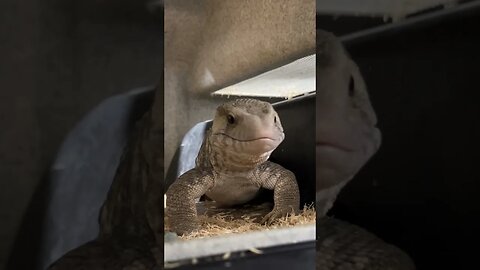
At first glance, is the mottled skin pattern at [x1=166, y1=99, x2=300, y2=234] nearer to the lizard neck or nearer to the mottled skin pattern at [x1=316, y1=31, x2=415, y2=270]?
the lizard neck

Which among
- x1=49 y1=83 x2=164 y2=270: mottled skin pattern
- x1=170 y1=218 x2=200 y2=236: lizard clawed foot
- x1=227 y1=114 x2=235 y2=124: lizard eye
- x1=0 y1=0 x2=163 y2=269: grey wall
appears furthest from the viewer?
x1=227 y1=114 x2=235 y2=124: lizard eye

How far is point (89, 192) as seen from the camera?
1047mm

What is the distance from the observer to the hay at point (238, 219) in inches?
57.6

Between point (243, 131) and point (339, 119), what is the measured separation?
286 mm

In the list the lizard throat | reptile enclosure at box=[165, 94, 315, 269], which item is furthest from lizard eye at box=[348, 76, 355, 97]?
the lizard throat

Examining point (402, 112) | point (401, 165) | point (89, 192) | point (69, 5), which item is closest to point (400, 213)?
point (401, 165)

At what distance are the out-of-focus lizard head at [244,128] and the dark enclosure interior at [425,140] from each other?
295mm

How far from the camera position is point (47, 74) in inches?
39.2

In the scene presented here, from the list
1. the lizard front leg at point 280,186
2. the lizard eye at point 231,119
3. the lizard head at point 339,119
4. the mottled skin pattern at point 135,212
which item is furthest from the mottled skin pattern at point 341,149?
the mottled skin pattern at point 135,212

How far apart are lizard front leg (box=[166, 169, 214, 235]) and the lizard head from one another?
360mm

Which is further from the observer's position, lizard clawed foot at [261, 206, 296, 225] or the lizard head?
lizard clawed foot at [261, 206, 296, 225]

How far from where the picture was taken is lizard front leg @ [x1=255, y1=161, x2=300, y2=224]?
1578mm

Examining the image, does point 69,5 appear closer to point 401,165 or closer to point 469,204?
point 401,165

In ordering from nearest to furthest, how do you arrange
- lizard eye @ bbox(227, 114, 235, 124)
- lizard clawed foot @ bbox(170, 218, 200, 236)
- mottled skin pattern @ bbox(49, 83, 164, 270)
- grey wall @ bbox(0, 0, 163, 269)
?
grey wall @ bbox(0, 0, 163, 269), mottled skin pattern @ bbox(49, 83, 164, 270), lizard clawed foot @ bbox(170, 218, 200, 236), lizard eye @ bbox(227, 114, 235, 124)
